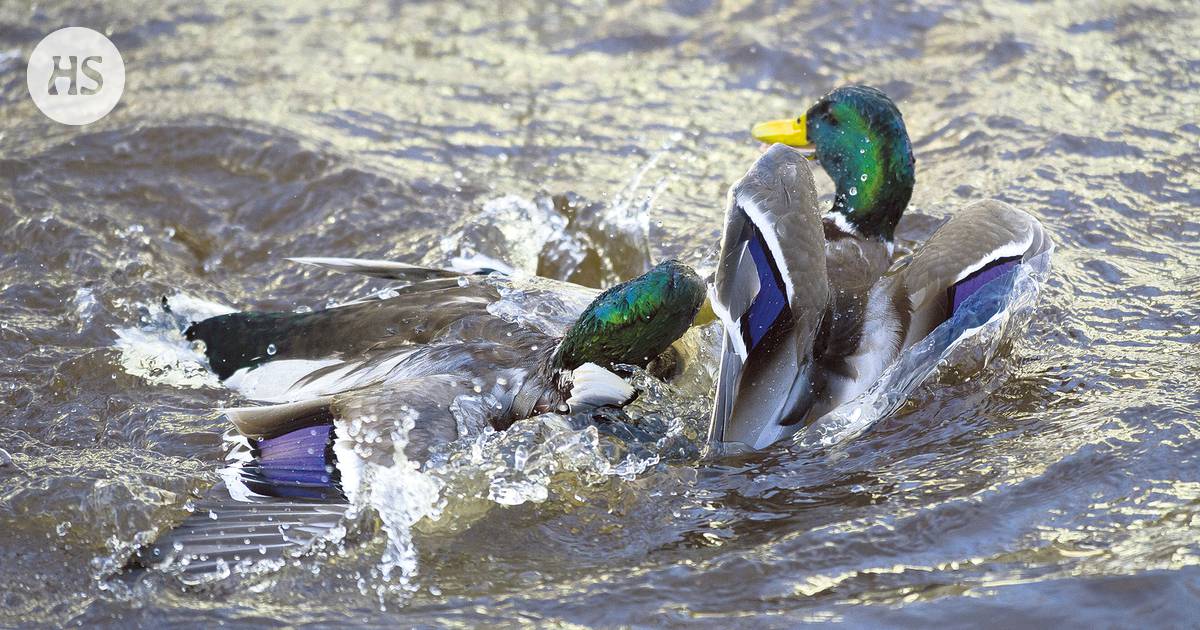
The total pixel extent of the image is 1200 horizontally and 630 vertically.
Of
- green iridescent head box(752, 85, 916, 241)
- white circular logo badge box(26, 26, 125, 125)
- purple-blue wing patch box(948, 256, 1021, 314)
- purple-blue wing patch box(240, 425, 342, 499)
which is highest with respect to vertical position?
white circular logo badge box(26, 26, 125, 125)

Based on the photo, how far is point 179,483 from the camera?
12.5 feet

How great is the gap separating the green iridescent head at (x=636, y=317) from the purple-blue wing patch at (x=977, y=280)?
2.65 ft

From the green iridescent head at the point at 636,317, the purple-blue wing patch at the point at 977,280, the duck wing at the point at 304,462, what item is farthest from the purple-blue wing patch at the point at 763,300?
the duck wing at the point at 304,462

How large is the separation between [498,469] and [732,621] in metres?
0.95

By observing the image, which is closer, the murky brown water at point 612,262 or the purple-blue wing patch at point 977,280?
the murky brown water at point 612,262

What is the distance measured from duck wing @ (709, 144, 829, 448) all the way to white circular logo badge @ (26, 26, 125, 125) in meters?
4.42

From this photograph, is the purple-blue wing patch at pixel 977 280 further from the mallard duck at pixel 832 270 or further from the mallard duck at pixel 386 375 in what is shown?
the mallard duck at pixel 386 375

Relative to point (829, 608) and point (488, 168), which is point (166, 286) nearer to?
point (488, 168)

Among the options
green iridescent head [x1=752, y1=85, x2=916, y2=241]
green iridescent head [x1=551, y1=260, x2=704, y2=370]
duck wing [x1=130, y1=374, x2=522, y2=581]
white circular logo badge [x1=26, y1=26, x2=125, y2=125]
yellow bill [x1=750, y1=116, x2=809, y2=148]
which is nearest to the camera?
duck wing [x1=130, y1=374, x2=522, y2=581]

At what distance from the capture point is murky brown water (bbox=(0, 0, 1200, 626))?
328 centimetres

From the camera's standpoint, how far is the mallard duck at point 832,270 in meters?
3.60

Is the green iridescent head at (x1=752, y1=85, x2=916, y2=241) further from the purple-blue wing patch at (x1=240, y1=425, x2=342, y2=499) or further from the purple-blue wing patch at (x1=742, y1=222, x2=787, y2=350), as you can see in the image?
the purple-blue wing patch at (x1=240, y1=425, x2=342, y2=499)

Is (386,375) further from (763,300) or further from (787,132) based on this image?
(787,132)

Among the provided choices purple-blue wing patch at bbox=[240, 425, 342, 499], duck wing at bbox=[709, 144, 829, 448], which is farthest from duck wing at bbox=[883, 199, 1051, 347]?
purple-blue wing patch at bbox=[240, 425, 342, 499]
